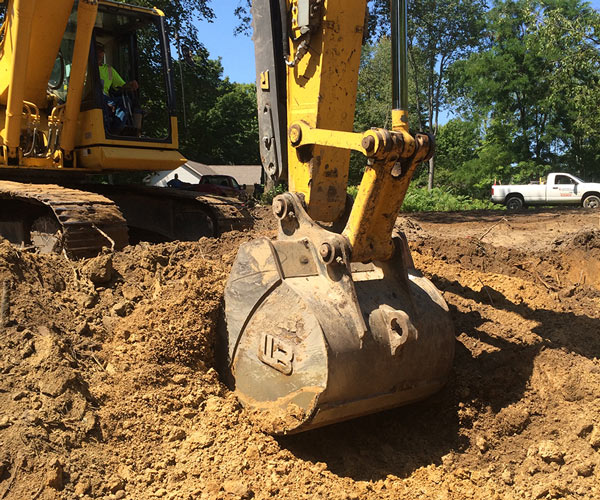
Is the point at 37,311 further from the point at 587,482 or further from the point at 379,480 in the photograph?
the point at 587,482

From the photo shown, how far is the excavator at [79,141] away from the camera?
19.3 ft

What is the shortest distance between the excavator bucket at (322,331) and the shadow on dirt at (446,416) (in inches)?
10.7

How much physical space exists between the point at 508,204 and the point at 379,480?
2124 cm

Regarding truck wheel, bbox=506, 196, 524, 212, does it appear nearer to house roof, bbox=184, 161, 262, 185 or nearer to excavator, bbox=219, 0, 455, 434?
excavator, bbox=219, 0, 455, 434

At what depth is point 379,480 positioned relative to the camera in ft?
10.7

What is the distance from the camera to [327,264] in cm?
337

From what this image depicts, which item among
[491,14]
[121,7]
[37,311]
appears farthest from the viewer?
[491,14]

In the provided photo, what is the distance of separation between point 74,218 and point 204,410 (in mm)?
2732

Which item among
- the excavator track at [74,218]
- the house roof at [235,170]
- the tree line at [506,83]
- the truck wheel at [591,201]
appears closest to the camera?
the excavator track at [74,218]

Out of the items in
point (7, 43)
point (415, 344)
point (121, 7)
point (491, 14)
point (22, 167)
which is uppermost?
point (491, 14)

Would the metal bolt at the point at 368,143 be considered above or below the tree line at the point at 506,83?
below

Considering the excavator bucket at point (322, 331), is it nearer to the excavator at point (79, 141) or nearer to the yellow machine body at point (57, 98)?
the excavator at point (79, 141)

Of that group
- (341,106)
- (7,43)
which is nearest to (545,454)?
(341,106)

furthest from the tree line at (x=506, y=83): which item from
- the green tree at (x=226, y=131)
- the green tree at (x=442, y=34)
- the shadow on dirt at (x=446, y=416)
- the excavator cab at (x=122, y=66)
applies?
the shadow on dirt at (x=446, y=416)
